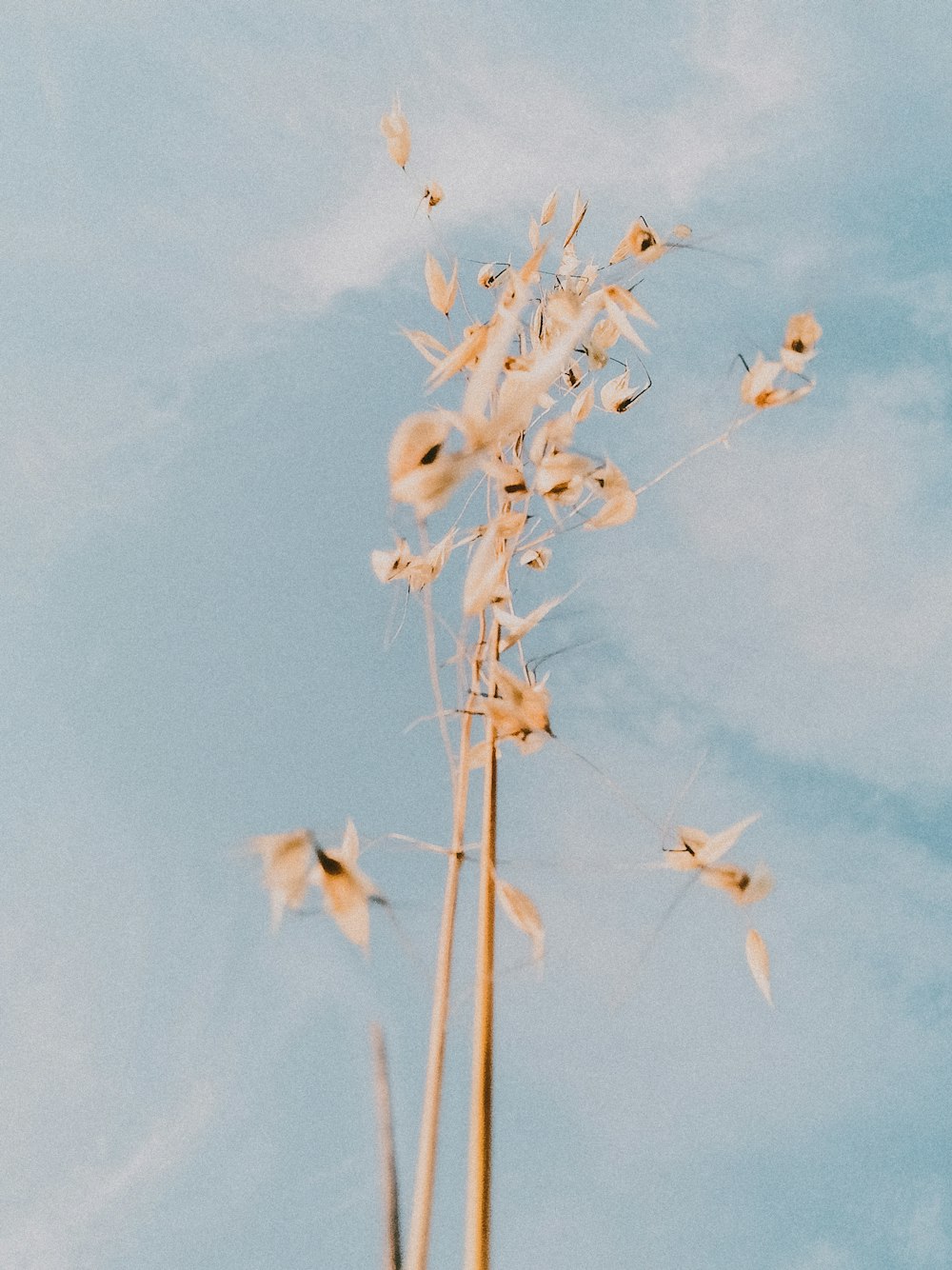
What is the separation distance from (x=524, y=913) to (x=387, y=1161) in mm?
162

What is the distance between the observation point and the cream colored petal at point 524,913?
47 centimetres

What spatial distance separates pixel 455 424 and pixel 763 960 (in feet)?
1.27

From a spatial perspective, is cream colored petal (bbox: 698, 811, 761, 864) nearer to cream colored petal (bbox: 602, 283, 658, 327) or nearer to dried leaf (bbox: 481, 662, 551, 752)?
dried leaf (bbox: 481, 662, 551, 752)

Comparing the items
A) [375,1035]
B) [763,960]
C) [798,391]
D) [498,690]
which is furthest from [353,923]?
[798,391]

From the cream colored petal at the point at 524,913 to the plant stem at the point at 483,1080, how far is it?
0.04 metres

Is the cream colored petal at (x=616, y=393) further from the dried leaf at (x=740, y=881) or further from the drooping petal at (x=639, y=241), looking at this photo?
the dried leaf at (x=740, y=881)

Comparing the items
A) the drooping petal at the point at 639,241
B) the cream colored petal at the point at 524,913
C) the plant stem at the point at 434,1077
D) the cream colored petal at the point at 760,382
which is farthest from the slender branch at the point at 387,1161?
the drooping petal at the point at 639,241

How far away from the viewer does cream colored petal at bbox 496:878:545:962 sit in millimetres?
466

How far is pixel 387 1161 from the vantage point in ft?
1.10

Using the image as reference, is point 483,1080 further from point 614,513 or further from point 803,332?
point 803,332

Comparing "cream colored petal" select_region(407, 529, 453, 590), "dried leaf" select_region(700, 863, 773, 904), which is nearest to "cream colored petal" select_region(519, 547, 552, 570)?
"cream colored petal" select_region(407, 529, 453, 590)

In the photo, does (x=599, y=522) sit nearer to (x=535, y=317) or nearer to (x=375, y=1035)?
(x=535, y=317)

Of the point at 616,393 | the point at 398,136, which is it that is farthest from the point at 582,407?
the point at 398,136

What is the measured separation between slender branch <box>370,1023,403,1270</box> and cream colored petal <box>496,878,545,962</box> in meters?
0.13
